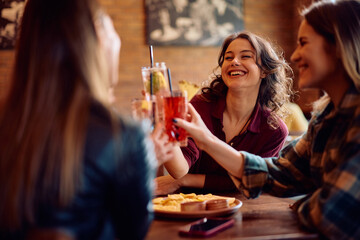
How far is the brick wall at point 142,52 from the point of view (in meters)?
5.44

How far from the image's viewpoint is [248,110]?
2346 millimetres

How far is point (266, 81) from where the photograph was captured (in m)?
2.43

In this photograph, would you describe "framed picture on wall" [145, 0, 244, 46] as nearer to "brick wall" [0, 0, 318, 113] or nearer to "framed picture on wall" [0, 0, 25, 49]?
"brick wall" [0, 0, 318, 113]

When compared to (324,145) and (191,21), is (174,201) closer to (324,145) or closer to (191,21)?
(324,145)

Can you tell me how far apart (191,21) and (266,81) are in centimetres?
330

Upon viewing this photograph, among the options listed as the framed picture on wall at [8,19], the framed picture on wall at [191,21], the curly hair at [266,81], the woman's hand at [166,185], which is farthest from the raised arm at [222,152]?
the framed picture on wall at [8,19]

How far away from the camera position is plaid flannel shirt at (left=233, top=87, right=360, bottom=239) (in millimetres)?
1127

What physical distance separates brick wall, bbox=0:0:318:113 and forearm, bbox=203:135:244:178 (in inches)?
150

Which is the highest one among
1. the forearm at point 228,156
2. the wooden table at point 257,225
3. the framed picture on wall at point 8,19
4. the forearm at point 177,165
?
the framed picture on wall at point 8,19

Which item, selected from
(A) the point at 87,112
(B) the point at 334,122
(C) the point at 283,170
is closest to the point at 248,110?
(C) the point at 283,170

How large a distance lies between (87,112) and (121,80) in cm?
459

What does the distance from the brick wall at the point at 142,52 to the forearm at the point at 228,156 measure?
380 cm

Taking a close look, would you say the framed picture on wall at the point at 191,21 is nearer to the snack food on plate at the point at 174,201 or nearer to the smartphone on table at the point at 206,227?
the snack food on plate at the point at 174,201

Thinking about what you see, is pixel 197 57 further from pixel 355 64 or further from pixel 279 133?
pixel 355 64
